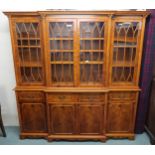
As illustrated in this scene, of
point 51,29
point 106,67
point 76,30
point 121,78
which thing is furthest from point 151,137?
point 51,29

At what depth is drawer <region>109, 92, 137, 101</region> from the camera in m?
2.27

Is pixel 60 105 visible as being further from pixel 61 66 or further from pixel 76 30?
pixel 76 30

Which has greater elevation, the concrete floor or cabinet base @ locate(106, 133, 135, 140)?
cabinet base @ locate(106, 133, 135, 140)

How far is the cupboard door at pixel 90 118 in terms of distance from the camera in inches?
90.3

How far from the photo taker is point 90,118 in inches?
92.1

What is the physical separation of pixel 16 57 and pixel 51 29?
614 millimetres

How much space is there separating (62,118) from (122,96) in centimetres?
92

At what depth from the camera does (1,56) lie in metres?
2.51

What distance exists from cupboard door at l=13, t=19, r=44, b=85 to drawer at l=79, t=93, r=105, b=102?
2.02 feet

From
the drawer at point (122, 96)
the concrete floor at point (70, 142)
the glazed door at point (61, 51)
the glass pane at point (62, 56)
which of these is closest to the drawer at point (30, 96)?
the glazed door at point (61, 51)

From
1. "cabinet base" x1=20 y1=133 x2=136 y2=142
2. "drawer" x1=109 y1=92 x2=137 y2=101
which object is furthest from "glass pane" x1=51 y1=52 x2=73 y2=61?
"cabinet base" x1=20 y1=133 x2=136 y2=142

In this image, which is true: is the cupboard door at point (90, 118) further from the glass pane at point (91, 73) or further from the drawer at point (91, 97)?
the glass pane at point (91, 73)

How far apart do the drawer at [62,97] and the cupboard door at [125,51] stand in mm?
603

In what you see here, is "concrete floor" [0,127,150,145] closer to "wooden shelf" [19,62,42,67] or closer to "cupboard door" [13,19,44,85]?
"cupboard door" [13,19,44,85]
